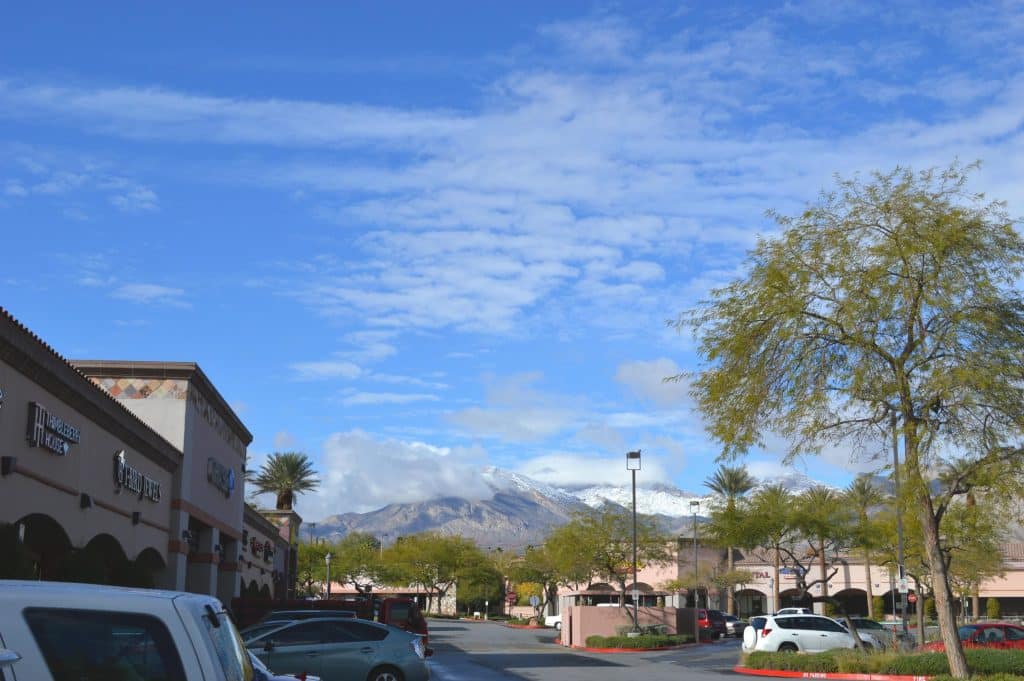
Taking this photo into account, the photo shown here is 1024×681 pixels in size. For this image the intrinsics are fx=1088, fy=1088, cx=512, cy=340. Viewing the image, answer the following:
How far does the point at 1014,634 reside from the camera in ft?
107

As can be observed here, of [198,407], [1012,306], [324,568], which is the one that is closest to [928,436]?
[1012,306]

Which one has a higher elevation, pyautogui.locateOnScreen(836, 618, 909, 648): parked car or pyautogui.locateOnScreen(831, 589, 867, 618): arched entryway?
pyautogui.locateOnScreen(836, 618, 909, 648): parked car

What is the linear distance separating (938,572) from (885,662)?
8.38 metres

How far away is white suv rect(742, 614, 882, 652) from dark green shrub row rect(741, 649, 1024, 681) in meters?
2.47

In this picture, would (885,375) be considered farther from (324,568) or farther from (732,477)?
(324,568)

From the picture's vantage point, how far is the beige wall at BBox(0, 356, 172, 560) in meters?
17.3

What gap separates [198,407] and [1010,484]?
21.0 metres

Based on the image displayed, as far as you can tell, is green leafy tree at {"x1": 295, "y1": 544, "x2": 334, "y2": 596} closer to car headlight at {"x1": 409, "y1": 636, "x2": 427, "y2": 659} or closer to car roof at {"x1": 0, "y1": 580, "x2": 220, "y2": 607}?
car headlight at {"x1": 409, "y1": 636, "x2": 427, "y2": 659}

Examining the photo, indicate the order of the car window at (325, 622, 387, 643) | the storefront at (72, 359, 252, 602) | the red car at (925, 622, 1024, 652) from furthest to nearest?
the red car at (925, 622, 1024, 652) < the storefront at (72, 359, 252, 602) < the car window at (325, 622, 387, 643)

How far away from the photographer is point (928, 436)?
2103 centimetres

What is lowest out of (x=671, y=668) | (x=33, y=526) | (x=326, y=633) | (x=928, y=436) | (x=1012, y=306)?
(x=671, y=668)

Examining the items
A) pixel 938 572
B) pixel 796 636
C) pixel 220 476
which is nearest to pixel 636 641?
pixel 796 636

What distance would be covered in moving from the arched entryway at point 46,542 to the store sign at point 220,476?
9.88 metres

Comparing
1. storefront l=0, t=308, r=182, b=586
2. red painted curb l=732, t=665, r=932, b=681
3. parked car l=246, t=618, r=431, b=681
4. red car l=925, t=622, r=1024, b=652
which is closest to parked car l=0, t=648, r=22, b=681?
storefront l=0, t=308, r=182, b=586
